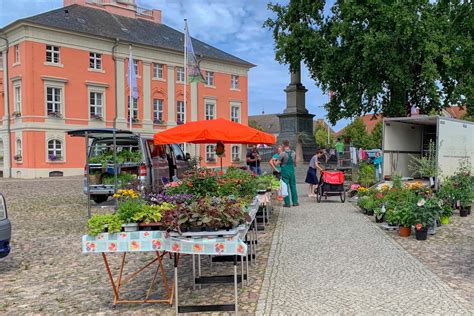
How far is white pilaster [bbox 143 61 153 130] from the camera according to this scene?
40406mm

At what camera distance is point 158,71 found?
137 ft

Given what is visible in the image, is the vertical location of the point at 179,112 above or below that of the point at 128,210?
above

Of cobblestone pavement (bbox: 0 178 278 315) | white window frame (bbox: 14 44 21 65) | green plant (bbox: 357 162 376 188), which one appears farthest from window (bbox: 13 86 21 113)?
cobblestone pavement (bbox: 0 178 278 315)

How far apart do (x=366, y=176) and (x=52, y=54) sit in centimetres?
2633

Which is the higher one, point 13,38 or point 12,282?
point 13,38

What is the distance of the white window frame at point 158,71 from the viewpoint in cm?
Result: 4138

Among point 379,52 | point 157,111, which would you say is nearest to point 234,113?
point 157,111

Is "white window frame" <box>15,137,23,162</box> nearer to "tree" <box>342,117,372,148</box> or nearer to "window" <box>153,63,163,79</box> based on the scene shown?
"window" <box>153,63,163,79</box>

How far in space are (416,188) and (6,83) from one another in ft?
109

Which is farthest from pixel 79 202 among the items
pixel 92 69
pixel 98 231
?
pixel 92 69

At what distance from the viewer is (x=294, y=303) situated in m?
5.01

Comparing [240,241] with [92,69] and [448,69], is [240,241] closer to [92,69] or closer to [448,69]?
[448,69]

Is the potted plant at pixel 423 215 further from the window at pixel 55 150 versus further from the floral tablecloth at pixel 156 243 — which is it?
the window at pixel 55 150

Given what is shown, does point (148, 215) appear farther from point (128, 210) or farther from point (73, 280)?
point (73, 280)
